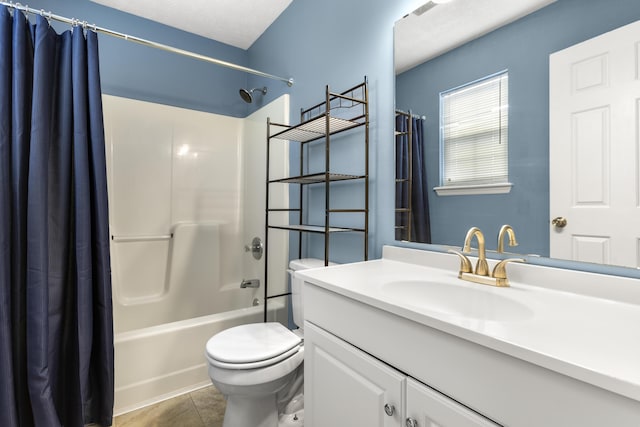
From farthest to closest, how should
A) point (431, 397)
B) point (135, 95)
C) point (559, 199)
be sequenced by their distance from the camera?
point (135, 95)
point (559, 199)
point (431, 397)

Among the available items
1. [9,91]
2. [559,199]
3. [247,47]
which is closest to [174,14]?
[247,47]

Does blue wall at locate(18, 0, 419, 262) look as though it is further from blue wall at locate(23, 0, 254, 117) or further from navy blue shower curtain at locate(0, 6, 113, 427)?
navy blue shower curtain at locate(0, 6, 113, 427)

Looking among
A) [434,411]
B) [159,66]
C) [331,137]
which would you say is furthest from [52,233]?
[434,411]

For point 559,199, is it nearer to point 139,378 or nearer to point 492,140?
point 492,140

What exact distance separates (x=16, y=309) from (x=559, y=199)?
2103 millimetres

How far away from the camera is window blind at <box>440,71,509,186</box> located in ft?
3.43

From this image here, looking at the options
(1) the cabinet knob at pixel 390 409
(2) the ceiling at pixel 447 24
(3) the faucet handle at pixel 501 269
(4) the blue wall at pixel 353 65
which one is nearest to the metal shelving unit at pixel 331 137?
(4) the blue wall at pixel 353 65

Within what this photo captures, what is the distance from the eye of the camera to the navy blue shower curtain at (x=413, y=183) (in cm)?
128

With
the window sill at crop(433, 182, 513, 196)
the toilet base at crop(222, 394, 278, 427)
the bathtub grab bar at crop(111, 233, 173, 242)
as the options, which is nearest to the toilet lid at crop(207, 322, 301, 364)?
the toilet base at crop(222, 394, 278, 427)

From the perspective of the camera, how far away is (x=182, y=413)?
161 centimetres

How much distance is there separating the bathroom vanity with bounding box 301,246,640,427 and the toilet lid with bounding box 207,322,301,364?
0.85ft

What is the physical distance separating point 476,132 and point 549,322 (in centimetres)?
71

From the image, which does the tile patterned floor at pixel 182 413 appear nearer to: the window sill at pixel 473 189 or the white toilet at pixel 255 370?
the white toilet at pixel 255 370

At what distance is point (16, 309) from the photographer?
1319 millimetres
